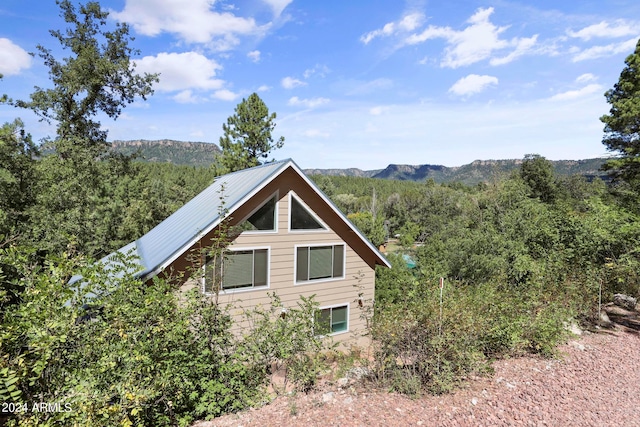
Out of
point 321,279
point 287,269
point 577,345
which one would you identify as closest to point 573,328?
point 577,345

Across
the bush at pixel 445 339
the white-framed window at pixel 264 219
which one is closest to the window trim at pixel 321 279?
the white-framed window at pixel 264 219

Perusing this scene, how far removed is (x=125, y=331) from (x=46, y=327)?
88 centimetres

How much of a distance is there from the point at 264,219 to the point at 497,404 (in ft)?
25.2

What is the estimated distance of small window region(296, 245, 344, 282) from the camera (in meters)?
11.4

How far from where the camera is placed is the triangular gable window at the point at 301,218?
1123 cm

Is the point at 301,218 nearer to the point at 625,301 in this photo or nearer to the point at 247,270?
the point at 247,270

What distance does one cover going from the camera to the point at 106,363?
408cm

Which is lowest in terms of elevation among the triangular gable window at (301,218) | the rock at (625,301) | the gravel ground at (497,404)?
the rock at (625,301)

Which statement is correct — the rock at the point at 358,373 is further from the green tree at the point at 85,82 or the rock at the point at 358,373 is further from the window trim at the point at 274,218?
the green tree at the point at 85,82

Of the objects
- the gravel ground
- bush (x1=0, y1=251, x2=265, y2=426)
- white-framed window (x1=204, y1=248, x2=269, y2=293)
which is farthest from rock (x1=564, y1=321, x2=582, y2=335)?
white-framed window (x1=204, y1=248, x2=269, y2=293)

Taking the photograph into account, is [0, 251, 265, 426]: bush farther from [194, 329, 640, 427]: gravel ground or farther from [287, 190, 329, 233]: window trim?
[287, 190, 329, 233]: window trim

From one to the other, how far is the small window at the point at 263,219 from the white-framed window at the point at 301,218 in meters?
0.62

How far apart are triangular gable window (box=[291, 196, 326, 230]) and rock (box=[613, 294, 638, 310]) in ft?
36.2

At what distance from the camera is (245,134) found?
29.4 metres
